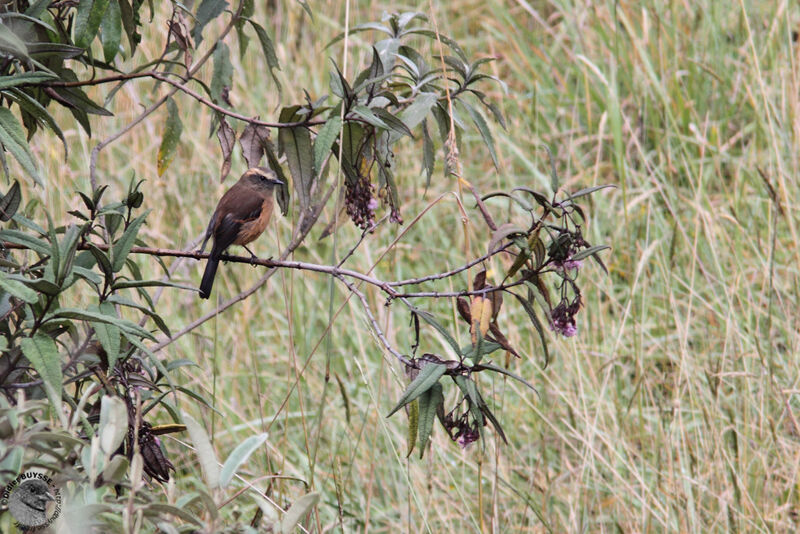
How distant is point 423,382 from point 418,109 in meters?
0.52

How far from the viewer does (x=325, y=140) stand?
143cm

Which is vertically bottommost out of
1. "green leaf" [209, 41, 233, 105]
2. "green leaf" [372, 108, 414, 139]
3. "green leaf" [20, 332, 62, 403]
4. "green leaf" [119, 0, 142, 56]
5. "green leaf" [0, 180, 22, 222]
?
"green leaf" [20, 332, 62, 403]

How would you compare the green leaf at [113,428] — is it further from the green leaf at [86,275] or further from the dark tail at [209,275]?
the dark tail at [209,275]

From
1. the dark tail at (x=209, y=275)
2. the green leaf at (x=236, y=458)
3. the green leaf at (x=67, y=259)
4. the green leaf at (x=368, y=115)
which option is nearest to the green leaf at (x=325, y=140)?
the green leaf at (x=368, y=115)

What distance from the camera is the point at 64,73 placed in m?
1.68

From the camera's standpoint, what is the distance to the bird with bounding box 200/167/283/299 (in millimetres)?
2396

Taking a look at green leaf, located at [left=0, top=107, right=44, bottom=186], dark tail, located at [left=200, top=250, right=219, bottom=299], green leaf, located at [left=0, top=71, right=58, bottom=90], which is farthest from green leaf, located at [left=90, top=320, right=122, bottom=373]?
dark tail, located at [left=200, top=250, right=219, bottom=299]

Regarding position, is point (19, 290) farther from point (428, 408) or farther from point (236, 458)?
point (428, 408)

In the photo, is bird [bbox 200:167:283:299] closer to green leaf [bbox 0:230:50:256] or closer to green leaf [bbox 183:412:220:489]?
green leaf [bbox 0:230:50:256]

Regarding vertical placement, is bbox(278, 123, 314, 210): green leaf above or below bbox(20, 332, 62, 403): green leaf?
above

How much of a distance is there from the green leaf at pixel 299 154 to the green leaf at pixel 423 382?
0.43m

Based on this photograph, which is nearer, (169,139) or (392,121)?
(392,121)

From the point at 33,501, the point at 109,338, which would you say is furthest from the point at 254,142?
the point at 33,501

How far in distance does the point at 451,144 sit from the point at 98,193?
24.5 inches
